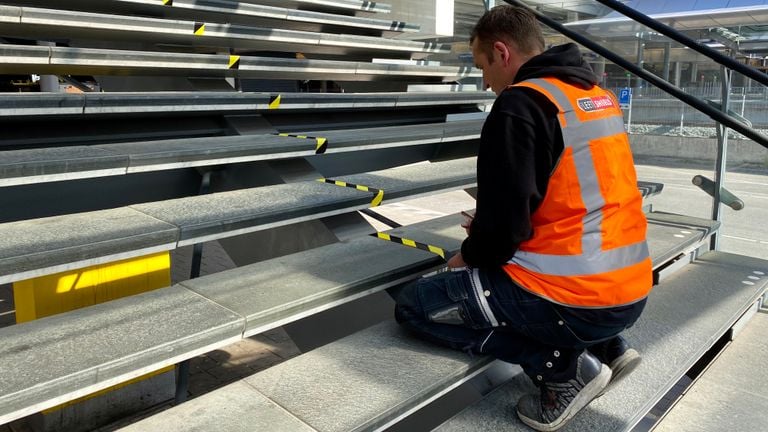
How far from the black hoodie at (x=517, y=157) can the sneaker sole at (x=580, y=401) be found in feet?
1.45

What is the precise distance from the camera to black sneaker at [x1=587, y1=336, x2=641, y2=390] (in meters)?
1.91

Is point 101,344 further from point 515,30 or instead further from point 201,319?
point 515,30

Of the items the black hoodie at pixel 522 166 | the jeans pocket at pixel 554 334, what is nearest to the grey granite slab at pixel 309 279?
the black hoodie at pixel 522 166

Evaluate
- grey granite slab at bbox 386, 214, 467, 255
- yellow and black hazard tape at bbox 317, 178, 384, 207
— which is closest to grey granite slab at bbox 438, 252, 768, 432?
grey granite slab at bbox 386, 214, 467, 255

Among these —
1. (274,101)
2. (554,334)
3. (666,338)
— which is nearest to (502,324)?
(554,334)

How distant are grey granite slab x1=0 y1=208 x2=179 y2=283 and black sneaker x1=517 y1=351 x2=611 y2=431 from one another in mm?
1203

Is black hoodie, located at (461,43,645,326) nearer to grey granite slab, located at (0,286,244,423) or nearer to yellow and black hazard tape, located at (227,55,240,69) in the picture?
grey granite slab, located at (0,286,244,423)

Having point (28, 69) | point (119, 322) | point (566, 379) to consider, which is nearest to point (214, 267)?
point (28, 69)

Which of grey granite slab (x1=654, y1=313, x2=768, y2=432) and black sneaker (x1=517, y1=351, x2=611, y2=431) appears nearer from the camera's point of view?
black sneaker (x1=517, y1=351, x2=611, y2=431)

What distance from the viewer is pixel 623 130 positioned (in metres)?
1.78

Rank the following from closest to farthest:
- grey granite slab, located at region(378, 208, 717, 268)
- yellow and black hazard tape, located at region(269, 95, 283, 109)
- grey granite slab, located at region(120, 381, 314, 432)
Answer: grey granite slab, located at region(120, 381, 314, 432) → grey granite slab, located at region(378, 208, 717, 268) → yellow and black hazard tape, located at region(269, 95, 283, 109)

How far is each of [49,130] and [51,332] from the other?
46.7 inches

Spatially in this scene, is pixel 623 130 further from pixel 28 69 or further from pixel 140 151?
pixel 28 69

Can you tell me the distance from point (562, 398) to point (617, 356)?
1.03ft
